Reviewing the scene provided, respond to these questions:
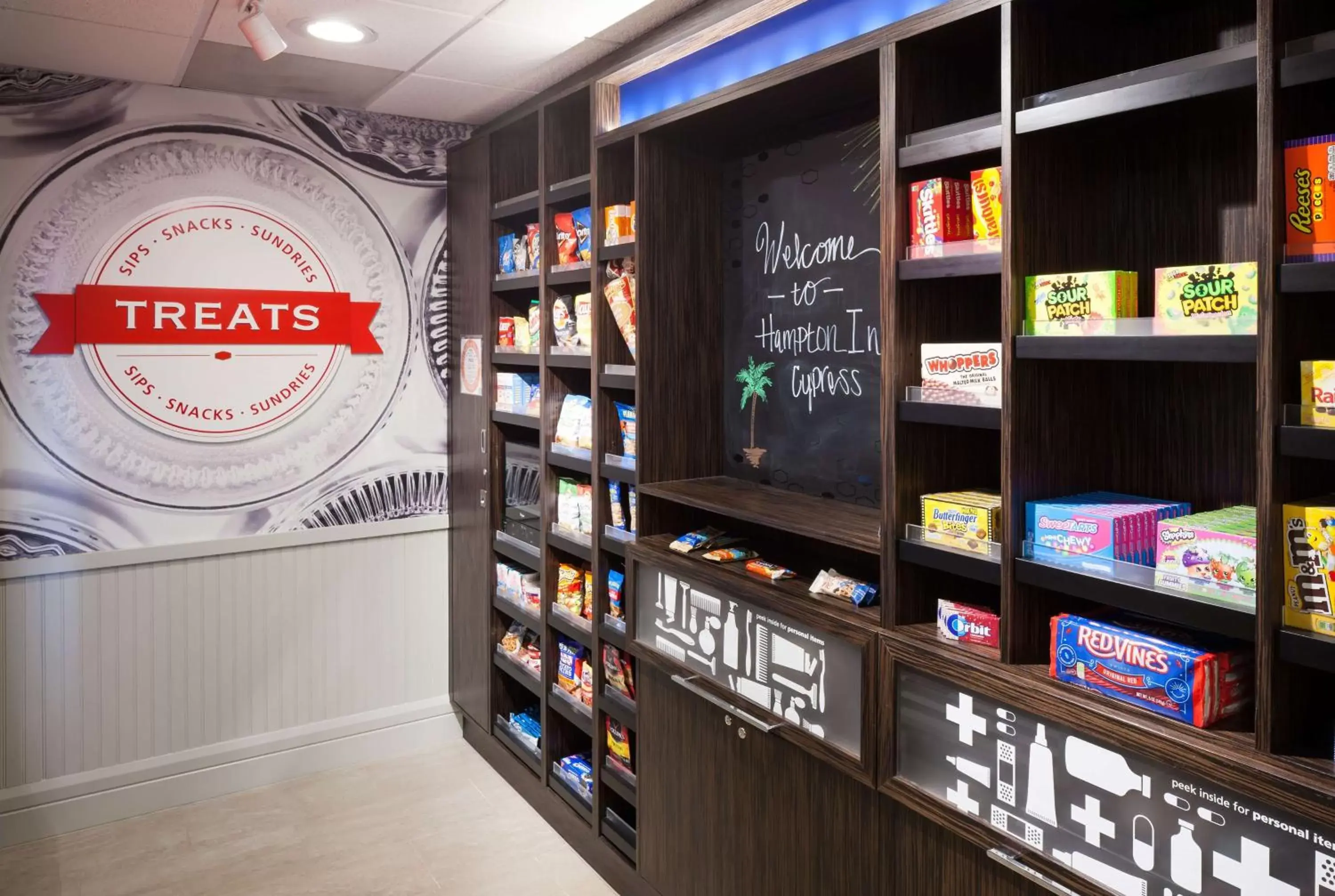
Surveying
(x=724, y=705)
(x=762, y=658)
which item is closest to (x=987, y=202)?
(x=762, y=658)

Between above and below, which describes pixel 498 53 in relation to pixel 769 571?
above

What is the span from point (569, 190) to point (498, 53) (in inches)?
18.7

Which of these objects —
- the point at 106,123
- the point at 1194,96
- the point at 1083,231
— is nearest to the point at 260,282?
the point at 106,123

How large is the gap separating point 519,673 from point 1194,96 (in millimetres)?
3031

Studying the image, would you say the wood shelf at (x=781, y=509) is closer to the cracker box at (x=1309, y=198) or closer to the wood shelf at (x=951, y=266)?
the wood shelf at (x=951, y=266)

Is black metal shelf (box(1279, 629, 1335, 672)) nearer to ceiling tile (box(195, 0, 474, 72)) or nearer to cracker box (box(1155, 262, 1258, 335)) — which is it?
cracker box (box(1155, 262, 1258, 335))

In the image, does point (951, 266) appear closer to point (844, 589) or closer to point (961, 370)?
point (961, 370)

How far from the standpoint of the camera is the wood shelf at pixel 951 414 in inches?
69.2

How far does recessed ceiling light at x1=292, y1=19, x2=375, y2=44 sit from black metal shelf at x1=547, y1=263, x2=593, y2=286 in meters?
0.92

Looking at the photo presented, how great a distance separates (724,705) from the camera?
7.98 ft

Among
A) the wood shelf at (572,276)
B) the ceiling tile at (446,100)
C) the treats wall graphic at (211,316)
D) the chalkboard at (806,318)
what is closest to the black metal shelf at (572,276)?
the wood shelf at (572,276)

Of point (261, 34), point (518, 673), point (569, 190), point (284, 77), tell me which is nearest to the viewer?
point (261, 34)

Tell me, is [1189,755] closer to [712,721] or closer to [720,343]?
[712,721]

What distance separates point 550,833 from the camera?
11.3 feet
